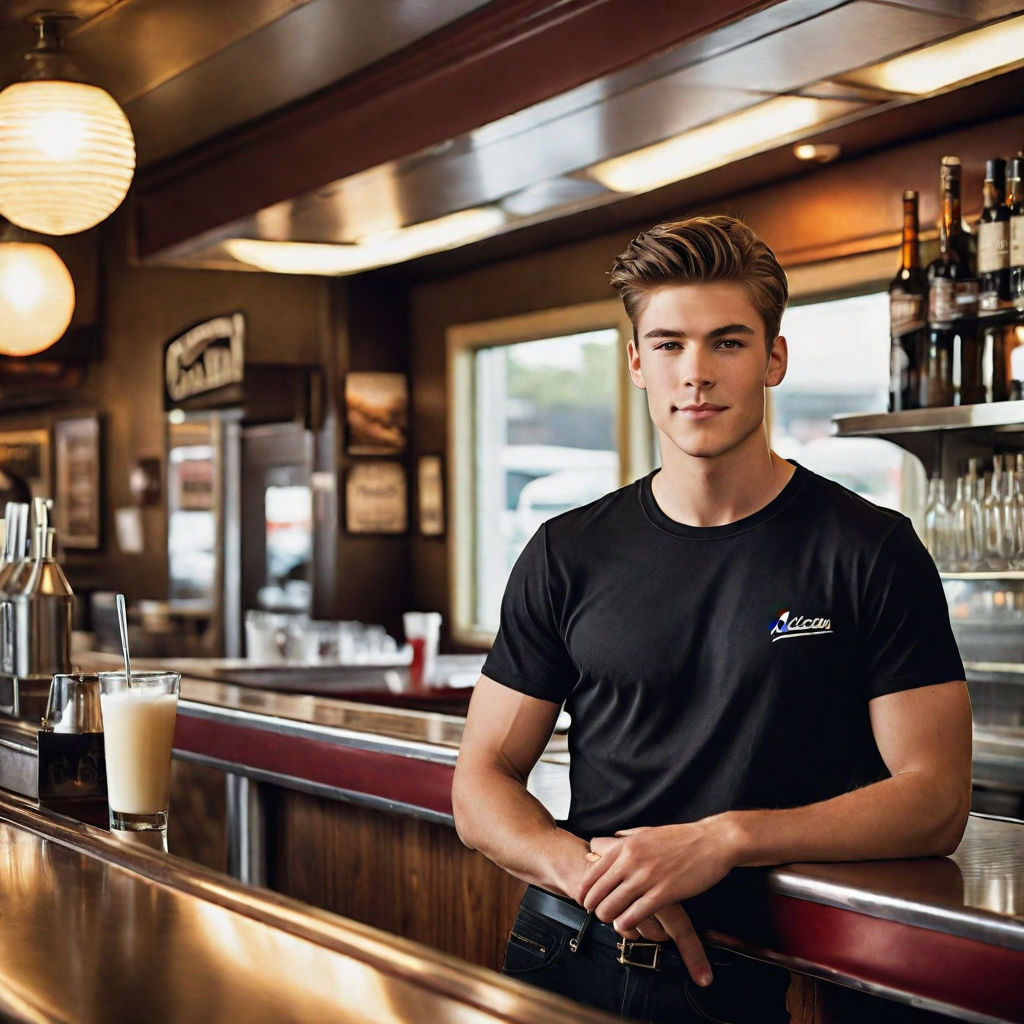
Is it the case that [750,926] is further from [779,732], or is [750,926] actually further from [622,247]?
[622,247]

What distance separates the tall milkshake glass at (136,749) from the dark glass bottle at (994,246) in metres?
2.20

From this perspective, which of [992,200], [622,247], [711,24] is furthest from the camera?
[622,247]

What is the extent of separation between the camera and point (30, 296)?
18.1 ft

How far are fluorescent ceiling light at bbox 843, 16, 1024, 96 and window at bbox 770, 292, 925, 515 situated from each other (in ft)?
6.48

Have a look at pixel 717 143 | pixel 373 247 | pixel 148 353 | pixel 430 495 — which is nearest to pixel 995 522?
pixel 717 143

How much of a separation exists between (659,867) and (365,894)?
4.37 ft

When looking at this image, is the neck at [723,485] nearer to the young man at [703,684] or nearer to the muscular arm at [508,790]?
the young man at [703,684]

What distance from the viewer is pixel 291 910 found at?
1.27 m

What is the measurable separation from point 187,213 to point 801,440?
233 cm

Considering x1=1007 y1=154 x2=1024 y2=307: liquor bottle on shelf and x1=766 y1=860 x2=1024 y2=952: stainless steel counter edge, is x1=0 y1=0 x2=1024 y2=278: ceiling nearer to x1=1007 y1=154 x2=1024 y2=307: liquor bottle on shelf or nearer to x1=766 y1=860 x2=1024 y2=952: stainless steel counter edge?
x1=1007 y1=154 x2=1024 y2=307: liquor bottle on shelf

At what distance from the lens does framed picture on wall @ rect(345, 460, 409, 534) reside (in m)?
7.16

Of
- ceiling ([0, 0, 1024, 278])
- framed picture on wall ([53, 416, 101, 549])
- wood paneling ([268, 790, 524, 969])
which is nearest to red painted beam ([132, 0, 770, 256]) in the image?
ceiling ([0, 0, 1024, 278])

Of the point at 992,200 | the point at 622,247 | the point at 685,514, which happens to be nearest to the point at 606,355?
the point at 622,247

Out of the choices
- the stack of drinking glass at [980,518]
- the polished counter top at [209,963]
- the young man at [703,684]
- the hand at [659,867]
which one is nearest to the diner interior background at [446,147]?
the stack of drinking glass at [980,518]
